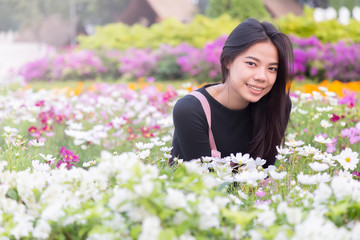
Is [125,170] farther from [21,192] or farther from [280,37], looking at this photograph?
[280,37]

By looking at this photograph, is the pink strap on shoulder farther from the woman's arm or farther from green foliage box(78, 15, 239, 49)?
green foliage box(78, 15, 239, 49)

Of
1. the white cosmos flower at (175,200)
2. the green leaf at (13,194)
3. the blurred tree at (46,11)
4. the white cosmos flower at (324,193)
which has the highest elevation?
the white cosmos flower at (175,200)

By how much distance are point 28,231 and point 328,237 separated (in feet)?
2.65

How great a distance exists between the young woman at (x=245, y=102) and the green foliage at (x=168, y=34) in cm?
777

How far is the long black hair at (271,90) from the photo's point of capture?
2416 mm

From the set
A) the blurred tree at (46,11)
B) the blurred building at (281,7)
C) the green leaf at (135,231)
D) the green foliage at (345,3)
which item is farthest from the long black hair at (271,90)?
the blurred tree at (46,11)

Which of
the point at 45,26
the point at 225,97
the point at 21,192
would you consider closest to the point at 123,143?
the point at 225,97

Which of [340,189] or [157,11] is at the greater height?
[340,189]

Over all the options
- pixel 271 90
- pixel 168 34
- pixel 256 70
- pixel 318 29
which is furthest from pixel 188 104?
pixel 168 34

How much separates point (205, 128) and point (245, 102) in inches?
13.1

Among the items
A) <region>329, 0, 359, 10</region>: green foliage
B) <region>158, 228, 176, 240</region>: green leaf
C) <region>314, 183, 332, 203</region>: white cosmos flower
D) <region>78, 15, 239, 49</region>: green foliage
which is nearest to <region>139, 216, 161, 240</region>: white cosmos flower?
<region>158, 228, 176, 240</region>: green leaf

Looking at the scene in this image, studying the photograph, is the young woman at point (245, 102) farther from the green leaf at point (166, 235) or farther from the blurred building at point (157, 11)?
the blurred building at point (157, 11)

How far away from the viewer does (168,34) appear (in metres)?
11.2

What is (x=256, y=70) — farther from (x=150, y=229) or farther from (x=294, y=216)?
(x=150, y=229)
